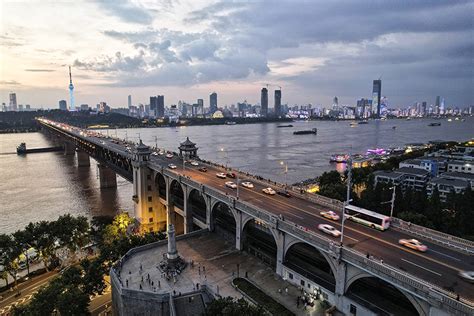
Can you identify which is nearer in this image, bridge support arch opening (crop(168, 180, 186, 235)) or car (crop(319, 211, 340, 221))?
car (crop(319, 211, 340, 221))

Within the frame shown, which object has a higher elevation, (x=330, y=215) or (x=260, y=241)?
(x=330, y=215)

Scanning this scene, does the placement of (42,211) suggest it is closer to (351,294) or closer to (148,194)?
(148,194)

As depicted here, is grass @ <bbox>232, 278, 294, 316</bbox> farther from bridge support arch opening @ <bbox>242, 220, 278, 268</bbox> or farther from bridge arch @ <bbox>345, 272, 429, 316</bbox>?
bridge arch @ <bbox>345, 272, 429, 316</bbox>

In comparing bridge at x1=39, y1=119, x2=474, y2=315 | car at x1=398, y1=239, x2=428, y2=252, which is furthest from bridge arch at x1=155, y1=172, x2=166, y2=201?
car at x1=398, y1=239, x2=428, y2=252

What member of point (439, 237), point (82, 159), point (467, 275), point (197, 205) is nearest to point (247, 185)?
point (197, 205)

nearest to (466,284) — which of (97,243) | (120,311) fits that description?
(120,311)

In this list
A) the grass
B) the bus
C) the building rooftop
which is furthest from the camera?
the building rooftop

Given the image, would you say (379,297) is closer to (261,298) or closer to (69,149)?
(261,298)
